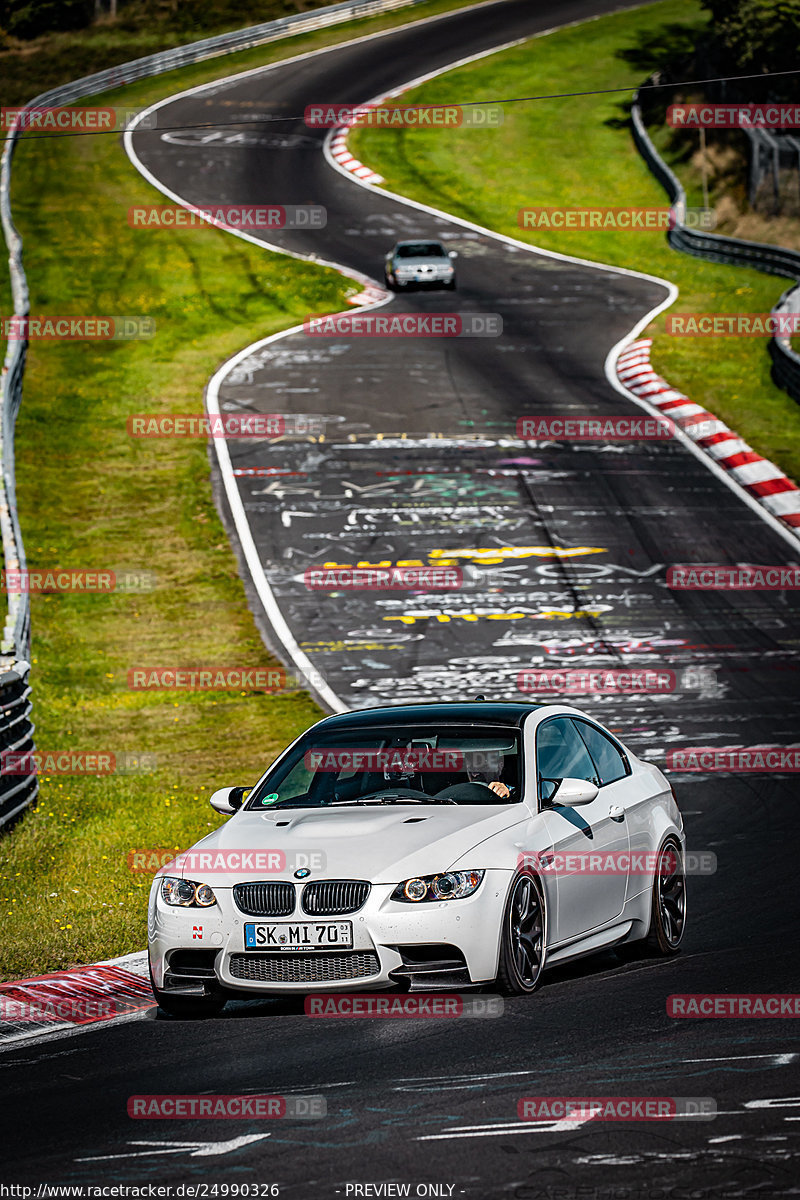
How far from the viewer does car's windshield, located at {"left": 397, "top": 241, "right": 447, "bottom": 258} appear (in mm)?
40125

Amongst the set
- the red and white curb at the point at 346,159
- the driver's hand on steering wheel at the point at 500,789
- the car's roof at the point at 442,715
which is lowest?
the red and white curb at the point at 346,159

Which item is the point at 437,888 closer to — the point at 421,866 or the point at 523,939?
the point at 421,866

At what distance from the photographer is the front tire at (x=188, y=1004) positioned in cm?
807

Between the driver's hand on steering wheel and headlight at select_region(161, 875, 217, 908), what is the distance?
162cm

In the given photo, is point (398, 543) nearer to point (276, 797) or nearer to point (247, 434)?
point (247, 434)

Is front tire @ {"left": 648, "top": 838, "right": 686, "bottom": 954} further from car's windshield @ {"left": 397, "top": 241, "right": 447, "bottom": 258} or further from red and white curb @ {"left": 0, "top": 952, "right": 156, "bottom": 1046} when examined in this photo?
car's windshield @ {"left": 397, "top": 241, "right": 447, "bottom": 258}

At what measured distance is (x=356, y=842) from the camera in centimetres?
796

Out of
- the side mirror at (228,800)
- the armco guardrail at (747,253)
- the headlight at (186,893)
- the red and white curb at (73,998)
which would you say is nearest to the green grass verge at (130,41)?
the armco guardrail at (747,253)

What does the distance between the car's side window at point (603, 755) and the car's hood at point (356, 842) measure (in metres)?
1.17

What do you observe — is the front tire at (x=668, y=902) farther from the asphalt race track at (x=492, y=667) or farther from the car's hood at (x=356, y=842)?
the car's hood at (x=356, y=842)

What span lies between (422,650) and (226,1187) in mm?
14550

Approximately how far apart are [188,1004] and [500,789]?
1.93 metres

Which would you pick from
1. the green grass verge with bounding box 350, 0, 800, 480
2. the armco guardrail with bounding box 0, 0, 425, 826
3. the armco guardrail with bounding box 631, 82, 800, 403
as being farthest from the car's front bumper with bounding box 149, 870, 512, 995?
the armco guardrail with bounding box 631, 82, 800, 403

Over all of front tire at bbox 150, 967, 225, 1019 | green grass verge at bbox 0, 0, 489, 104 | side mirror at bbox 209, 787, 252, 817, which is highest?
green grass verge at bbox 0, 0, 489, 104
